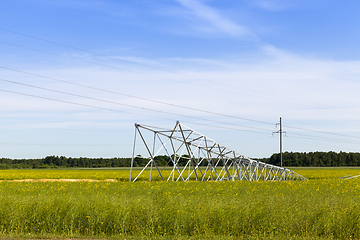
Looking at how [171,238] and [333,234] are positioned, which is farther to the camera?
[333,234]

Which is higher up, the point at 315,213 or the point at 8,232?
the point at 315,213

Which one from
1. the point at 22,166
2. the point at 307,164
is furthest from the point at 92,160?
the point at 307,164

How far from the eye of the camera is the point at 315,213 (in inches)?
524

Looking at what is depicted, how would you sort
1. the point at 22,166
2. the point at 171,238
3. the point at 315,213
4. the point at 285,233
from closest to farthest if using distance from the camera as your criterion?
the point at 171,238 → the point at 285,233 → the point at 315,213 → the point at 22,166

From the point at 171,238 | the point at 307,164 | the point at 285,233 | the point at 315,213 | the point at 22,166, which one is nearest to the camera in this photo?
the point at 171,238

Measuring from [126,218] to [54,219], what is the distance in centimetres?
296

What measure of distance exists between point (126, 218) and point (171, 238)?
8.01 feet

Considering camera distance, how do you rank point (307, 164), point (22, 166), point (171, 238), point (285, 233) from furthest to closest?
point (307, 164) < point (22, 166) < point (285, 233) < point (171, 238)

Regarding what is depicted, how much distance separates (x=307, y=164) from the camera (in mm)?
149500

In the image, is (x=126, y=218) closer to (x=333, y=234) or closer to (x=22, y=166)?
(x=333, y=234)

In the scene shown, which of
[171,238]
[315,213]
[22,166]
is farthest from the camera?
[22,166]

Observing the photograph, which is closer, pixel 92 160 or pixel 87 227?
pixel 87 227

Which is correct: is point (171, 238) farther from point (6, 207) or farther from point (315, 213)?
point (6, 207)

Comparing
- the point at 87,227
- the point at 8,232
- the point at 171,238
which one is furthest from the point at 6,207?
the point at 171,238
